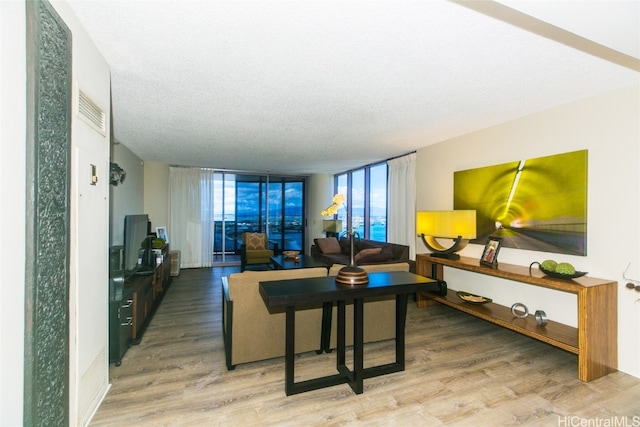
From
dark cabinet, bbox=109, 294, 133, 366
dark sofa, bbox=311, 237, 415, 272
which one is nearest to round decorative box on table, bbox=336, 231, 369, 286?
dark sofa, bbox=311, 237, 415, 272

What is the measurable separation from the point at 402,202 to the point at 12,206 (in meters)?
4.97

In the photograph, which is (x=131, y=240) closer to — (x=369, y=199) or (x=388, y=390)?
(x=388, y=390)

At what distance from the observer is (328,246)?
21.7ft

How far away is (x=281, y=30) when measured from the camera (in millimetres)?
1721

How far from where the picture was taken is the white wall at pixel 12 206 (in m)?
1.11

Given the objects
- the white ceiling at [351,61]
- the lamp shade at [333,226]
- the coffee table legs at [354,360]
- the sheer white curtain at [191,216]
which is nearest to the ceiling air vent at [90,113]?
the white ceiling at [351,61]

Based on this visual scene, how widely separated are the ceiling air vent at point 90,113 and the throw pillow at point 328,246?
5022mm

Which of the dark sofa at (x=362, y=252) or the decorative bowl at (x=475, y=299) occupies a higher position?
the dark sofa at (x=362, y=252)

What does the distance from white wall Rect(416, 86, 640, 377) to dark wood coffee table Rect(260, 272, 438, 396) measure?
5.50 ft

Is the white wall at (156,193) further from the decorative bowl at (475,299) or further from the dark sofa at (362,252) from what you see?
the decorative bowl at (475,299)

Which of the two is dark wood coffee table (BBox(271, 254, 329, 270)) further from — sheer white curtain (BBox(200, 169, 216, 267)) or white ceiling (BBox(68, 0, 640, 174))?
sheer white curtain (BBox(200, 169, 216, 267))

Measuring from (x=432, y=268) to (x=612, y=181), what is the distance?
208 centimetres

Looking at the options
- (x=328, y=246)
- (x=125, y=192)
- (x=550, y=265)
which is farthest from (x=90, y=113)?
(x=328, y=246)

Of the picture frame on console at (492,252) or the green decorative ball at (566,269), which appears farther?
the picture frame on console at (492,252)
